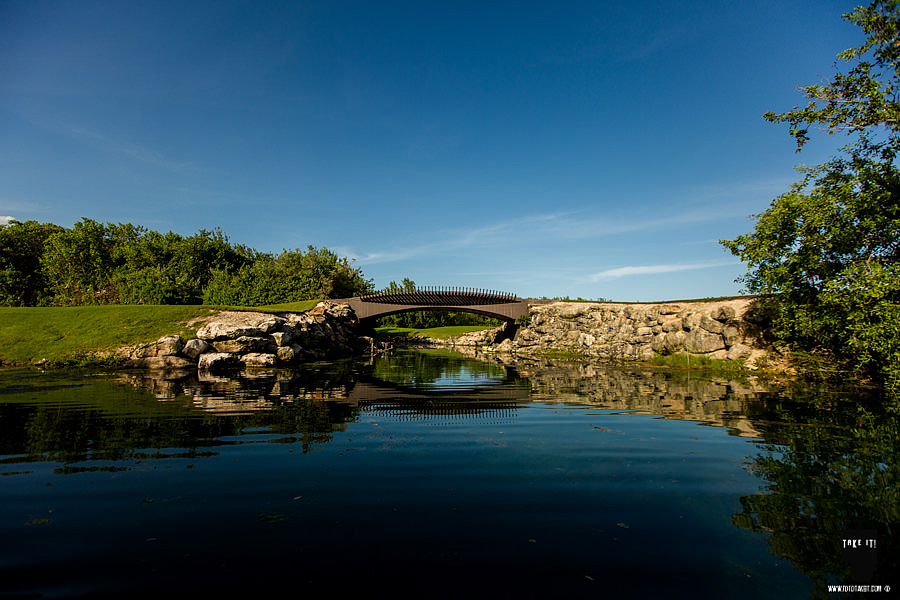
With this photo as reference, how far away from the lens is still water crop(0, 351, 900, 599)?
12.9 ft

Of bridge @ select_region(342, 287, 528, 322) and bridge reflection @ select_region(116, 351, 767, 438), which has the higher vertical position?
bridge @ select_region(342, 287, 528, 322)

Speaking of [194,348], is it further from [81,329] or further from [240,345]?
[81,329]

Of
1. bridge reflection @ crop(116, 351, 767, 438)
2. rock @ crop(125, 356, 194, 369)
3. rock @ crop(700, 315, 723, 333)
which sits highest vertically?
rock @ crop(700, 315, 723, 333)

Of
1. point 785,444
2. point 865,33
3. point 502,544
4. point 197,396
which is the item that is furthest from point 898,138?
point 197,396

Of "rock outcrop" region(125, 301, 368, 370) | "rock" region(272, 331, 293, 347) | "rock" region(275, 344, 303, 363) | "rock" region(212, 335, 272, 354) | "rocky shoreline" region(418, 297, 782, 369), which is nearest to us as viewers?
"rock outcrop" region(125, 301, 368, 370)

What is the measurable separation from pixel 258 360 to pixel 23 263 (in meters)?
74.3

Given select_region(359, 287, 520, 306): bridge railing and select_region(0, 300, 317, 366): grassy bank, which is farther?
select_region(359, 287, 520, 306): bridge railing

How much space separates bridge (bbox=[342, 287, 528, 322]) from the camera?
51156 mm

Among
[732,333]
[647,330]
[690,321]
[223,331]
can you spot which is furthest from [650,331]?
[223,331]

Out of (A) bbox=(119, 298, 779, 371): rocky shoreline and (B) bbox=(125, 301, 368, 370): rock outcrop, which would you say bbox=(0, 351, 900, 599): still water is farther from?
(A) bbox=(119, 298, 779, 371): rocky shoreline

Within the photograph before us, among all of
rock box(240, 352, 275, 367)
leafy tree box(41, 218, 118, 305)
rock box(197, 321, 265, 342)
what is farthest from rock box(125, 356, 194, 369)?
leafy tree box(41, 218, 118, 305)

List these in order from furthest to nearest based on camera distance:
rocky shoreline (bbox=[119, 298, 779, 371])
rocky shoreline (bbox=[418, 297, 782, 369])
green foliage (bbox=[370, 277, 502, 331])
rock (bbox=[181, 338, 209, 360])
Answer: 1. green foliage (bbox=[370, 277, 502, 331])
2. rocky shoreline (bbox=[418, 297, 782, 369])
3. rock (bbox=[181, 338, 209, 360])
4. rocky shoreline (bbox=[119, 298, 779, 371])

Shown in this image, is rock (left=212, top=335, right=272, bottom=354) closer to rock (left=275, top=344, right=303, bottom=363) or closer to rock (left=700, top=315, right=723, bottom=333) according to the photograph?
rock (left=275, top=344, right=303, bottom=363)

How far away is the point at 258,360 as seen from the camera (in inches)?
1051
